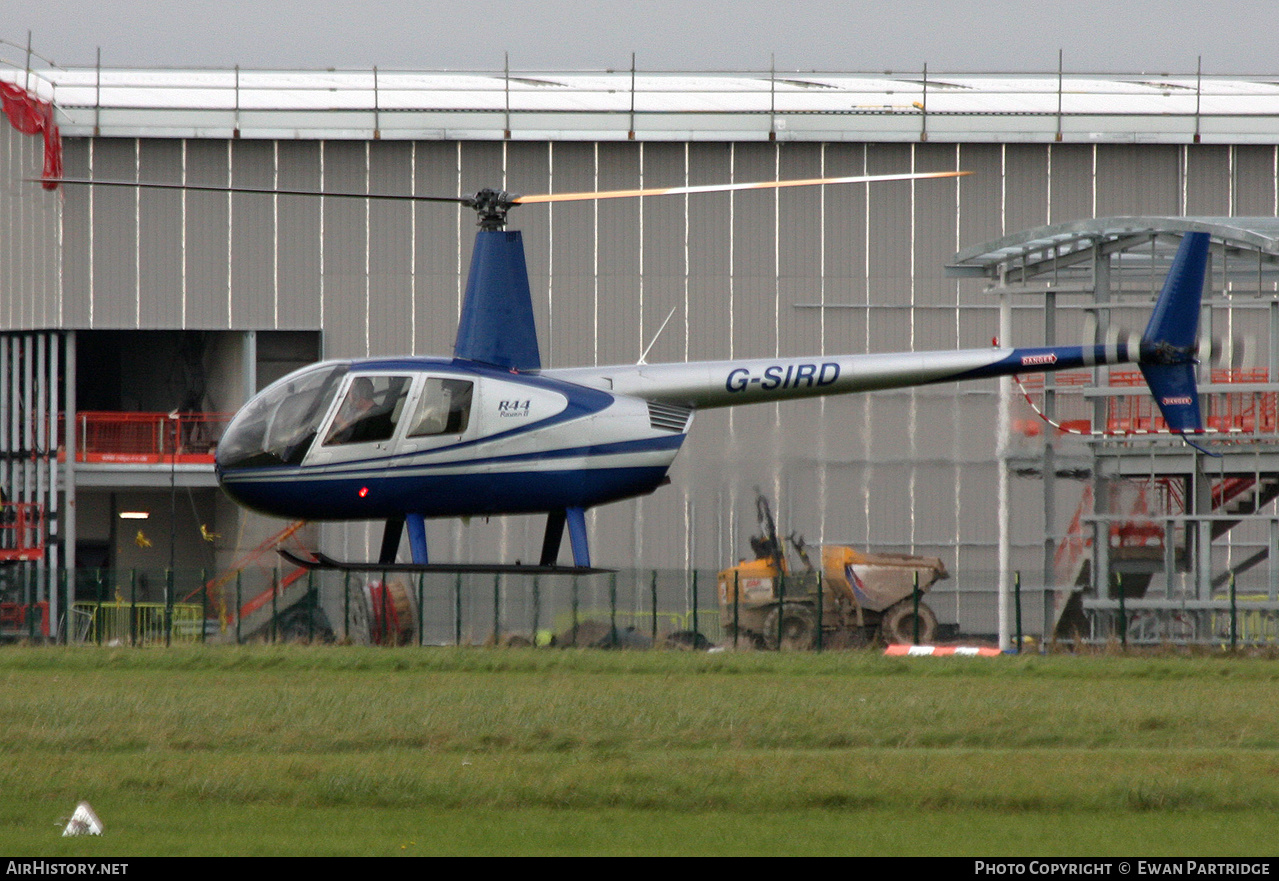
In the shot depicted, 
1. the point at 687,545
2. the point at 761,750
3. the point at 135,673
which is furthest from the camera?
the point at 687,545

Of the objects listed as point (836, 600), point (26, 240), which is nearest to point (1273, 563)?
point (836, 600)

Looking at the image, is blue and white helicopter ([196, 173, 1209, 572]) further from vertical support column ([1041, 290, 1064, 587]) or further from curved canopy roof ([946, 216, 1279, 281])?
vertical support column ([1041, 290, 1064, 587])

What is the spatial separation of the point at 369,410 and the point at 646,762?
186 inches

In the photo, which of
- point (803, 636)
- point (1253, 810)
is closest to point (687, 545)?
point (803, 636)

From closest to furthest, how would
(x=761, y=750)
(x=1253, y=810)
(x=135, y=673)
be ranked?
1. (x=1253, y=810)
2. (x=761, y=750)
3. (x=135, y=673)

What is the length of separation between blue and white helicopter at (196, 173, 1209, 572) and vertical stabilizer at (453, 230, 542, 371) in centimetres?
1

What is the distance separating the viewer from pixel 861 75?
45.2 metres

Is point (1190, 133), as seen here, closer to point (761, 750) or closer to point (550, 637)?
point (550, 637)

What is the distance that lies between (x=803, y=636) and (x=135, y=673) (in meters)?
13.1

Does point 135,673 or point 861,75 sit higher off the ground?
point 861,75

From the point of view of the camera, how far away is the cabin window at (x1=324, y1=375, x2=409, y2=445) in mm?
16203

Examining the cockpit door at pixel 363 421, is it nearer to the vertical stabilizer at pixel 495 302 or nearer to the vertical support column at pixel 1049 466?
the vertical stabilizer at pixel 495 302

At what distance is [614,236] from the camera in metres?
40.7

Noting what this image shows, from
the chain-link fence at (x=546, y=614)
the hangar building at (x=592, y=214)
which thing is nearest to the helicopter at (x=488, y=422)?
the chain-link fence at (x=546, y=614)
